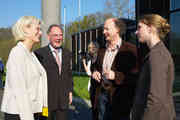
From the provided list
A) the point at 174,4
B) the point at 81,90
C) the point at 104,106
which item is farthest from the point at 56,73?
the point at 81,90

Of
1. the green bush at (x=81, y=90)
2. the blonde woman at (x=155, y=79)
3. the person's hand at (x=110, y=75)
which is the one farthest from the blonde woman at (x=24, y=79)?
the green bush at (x=81, y=90)

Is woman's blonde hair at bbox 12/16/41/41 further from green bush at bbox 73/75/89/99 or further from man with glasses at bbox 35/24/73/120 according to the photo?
green bush at bbox 73/75/89/99

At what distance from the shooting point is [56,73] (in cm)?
411

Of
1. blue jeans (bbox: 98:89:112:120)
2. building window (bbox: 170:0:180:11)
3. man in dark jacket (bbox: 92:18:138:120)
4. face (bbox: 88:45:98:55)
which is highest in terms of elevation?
building window (bbox: 170:0:180:11)

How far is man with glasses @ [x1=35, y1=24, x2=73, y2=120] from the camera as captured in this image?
4070 millimetres

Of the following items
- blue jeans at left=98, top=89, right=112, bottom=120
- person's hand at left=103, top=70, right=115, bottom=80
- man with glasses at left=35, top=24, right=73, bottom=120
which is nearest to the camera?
person's hand at left=103, top=70, right=115, bottom=80

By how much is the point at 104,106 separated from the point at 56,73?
2.90ft

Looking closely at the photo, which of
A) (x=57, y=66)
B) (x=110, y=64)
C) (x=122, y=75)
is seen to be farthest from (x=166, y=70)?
(x=57, y=66)

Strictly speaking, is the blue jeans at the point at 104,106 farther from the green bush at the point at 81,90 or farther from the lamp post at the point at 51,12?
the green bush at the point at 81,90

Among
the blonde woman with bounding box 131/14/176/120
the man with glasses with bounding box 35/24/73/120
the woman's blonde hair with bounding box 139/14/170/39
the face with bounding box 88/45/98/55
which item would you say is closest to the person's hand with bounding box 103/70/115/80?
the blonde woman with bounding box 131/14/176/120

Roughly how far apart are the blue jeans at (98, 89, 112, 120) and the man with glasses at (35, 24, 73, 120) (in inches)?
25.4

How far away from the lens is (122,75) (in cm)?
340

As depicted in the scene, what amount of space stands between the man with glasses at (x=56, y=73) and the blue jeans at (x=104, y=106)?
2.11 feet

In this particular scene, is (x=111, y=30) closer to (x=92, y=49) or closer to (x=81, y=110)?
(x=92, y=49)
